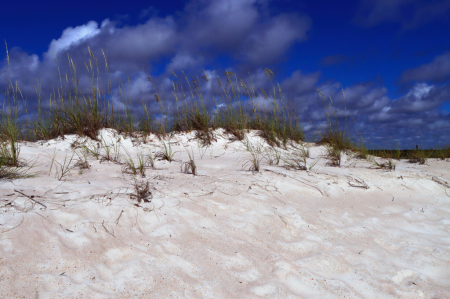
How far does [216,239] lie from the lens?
199cm

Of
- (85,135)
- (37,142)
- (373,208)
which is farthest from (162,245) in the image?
(37,142)

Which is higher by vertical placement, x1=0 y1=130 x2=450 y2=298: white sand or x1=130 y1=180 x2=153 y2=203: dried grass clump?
x1=130 y1=180 x2=153 y2=203: dried grass clump

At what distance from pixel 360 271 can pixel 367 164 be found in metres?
2.86

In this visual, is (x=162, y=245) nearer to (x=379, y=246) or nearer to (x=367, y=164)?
(x=379, y=246)

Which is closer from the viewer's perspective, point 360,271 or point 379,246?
point 360,271

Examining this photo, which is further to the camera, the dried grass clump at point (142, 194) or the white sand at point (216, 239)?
the dried grass clump at point (142, 194)

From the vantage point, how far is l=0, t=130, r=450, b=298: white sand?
1558 mm

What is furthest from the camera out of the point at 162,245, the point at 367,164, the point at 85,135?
the point at 85,135

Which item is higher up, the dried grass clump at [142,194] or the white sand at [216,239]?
the dried grass clump at [142,194]

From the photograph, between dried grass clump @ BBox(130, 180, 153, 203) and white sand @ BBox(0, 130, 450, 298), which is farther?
dried grass clump @ BBox(130, 180, 153, 203)

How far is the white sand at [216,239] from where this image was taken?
5.11 ft

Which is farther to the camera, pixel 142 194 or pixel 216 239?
pixel 142 194

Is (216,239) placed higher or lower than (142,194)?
lower

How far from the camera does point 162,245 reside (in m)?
1.86
